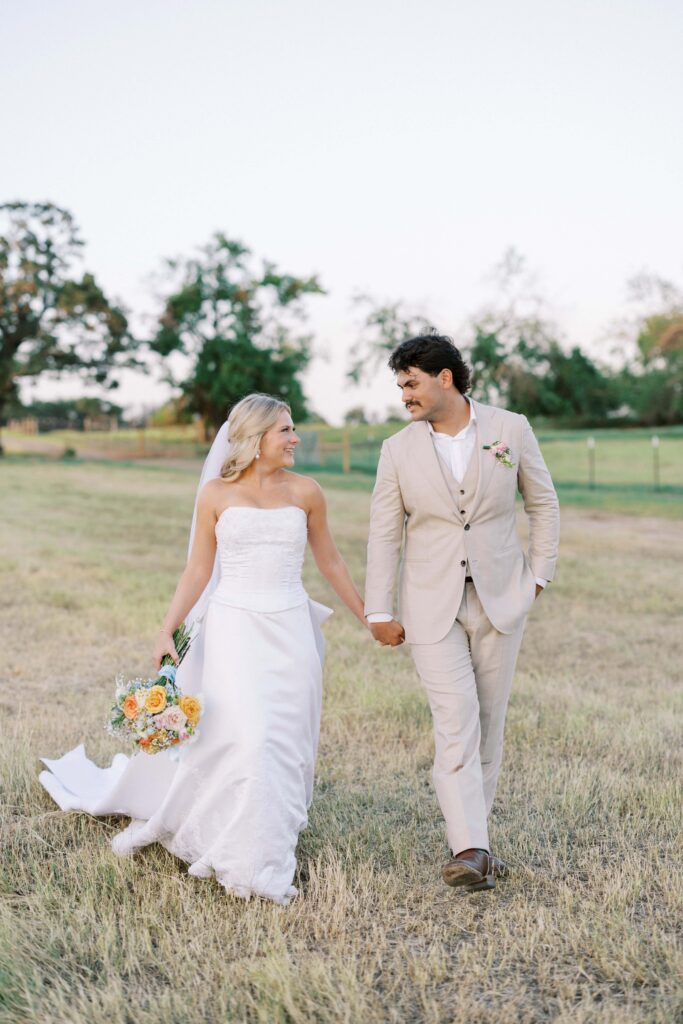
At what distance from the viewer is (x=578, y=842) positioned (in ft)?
16.6

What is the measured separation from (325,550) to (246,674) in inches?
31.8

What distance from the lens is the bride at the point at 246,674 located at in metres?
4.45

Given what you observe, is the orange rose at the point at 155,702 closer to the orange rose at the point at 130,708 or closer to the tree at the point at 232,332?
the orange rose at the point at 130,708

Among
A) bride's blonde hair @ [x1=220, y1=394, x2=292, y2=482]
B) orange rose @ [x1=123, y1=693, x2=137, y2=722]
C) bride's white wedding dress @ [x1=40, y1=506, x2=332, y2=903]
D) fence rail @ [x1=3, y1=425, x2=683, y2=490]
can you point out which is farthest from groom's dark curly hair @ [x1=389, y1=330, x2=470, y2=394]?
fence rail @ [x1=3, y1=425, x2=683, y2=490]

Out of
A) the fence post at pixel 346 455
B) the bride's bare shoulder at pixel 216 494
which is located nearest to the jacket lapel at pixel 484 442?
the bride's bare shoulder at pixel 216 494

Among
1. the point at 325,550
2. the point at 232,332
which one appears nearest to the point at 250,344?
the point at 232,332

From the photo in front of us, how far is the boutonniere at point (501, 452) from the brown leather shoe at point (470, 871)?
165 cm

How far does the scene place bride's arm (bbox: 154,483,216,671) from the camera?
489 centimetres

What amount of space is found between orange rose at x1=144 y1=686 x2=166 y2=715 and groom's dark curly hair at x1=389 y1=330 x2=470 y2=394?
1737 mm

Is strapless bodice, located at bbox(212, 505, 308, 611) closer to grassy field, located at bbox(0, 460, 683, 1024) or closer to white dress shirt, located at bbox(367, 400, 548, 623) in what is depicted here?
white dress shirt, located at bbox(367, 400, 548, 623)

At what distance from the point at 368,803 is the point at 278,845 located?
4.27 ft

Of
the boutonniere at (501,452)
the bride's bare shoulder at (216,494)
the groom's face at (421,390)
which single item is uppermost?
the groom's face at (421,390)

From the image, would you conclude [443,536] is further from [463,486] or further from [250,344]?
[250,344]

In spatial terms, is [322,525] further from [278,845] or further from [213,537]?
[278,845]
